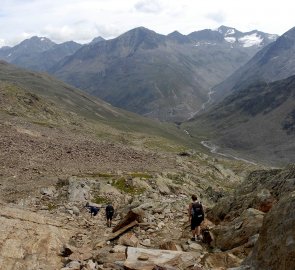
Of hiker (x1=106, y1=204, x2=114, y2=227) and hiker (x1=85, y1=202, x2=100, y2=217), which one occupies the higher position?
hiker (x1=106, y1=204, x2=114, y2=227)

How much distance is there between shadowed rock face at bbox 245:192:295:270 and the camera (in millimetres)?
14922

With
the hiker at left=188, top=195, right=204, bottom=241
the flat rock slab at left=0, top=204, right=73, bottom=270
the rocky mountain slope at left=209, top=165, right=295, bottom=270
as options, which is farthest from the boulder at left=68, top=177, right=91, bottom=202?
the hiker at left=188, top=195, right=204, bottom=241

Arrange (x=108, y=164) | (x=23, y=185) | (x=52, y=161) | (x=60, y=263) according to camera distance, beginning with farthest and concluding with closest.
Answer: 1. (x=108, y=164)
2. (x=52, y=161)
3. (x=23, y=185)
4. (x=60, y=263)

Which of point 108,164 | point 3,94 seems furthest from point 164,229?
point 3,94

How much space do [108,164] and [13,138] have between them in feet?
53.6

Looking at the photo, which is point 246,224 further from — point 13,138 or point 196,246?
point 13,138

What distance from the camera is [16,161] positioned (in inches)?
2360

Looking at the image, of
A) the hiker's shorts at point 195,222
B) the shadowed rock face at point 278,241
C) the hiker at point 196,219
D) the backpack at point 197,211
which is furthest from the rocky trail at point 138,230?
the backpack at point 197,211

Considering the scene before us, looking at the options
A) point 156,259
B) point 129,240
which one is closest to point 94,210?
point 129,240

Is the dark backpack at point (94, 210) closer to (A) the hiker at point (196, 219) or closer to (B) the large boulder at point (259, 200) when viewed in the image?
(B) the large boulder at point (259, 200)

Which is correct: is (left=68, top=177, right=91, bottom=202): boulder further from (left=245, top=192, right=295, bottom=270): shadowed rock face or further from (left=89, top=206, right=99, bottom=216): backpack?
(left=245, top=192, right=295, bottom=270): shadowed rock face

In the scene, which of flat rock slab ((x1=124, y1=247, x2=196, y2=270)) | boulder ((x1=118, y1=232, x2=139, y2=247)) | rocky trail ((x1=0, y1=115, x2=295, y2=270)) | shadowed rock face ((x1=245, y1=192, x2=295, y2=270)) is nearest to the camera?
shadowed rock face ((x1=245, y1=192, x2=295, y2=270))

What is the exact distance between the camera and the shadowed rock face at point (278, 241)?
14.9 metres

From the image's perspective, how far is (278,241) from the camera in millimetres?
15617
